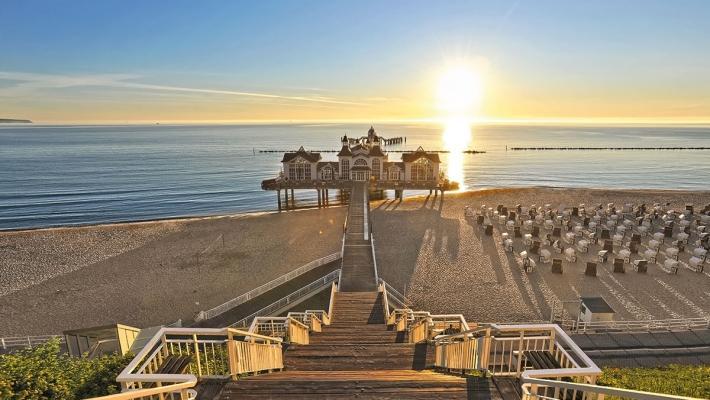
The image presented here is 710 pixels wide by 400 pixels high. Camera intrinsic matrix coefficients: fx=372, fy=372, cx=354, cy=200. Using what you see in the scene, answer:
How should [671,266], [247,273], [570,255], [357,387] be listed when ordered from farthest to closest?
[247,273]
[570,255]
[671,266]
[357,387]

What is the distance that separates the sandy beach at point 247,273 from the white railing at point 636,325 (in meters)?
1.04

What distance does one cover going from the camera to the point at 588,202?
38750mm

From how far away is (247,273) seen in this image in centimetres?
2188

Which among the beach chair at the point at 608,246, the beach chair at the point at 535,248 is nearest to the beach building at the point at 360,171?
the beach chair at the point at 535,248

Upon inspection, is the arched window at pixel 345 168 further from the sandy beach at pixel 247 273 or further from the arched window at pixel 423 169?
the sandy beach at pixel 247 273

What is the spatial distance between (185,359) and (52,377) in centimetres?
233

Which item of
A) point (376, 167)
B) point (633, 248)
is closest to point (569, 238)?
point (633, 248)

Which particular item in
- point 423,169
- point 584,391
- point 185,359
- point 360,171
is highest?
point 423,169

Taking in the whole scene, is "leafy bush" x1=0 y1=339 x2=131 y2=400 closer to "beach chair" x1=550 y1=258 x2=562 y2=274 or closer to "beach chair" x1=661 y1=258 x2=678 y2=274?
"beach chair" x1=550 y1=258 x2=562 y2=274

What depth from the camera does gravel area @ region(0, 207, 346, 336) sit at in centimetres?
1780

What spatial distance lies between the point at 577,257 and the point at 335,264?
14546mm

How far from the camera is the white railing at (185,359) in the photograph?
3.90 meters

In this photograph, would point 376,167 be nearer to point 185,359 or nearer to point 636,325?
point 636,325

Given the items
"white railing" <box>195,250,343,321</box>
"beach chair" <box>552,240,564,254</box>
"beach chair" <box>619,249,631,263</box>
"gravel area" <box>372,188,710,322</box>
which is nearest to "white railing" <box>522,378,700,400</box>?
"gravel area" <box>372,188,710,322</box>
